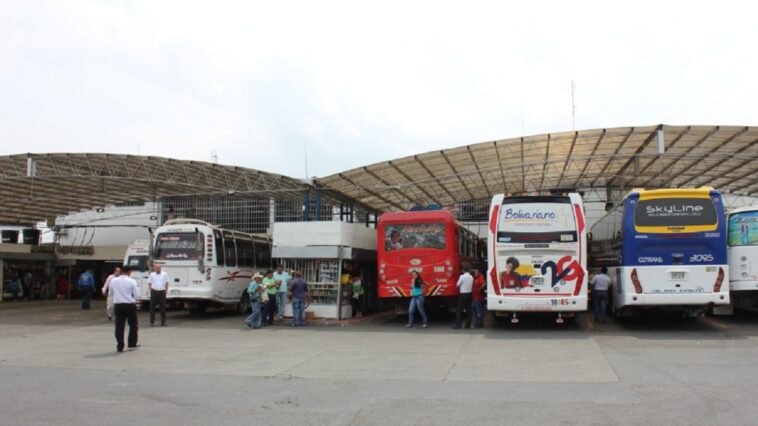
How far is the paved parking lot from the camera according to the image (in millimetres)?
7273

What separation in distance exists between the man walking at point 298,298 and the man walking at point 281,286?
2.56ft

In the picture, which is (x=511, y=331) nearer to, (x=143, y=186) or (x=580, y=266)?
(x=580, y=266)

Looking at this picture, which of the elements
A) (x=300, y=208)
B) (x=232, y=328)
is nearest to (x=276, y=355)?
(x=232, y=328)

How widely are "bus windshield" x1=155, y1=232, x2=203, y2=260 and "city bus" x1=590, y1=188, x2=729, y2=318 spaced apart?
13033mm

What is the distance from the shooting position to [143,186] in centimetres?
3016

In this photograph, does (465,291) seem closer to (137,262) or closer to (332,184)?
(332,184)

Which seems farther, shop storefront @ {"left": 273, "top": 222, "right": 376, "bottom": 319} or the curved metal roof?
the curved metal roof

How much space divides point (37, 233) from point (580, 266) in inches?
Answer: 1434

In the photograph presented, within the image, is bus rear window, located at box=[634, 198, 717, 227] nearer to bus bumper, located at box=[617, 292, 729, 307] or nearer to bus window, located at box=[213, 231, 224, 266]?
bus bumper, located at box=[617, 292, 729, 307]

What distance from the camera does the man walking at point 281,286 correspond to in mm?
18844

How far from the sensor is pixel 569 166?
28.3 metres

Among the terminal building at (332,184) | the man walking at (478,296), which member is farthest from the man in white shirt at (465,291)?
the terminal building at (332,184)

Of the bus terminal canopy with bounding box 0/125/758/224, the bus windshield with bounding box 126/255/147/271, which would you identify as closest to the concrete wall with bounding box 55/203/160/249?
the bus terminal canopy with bounding box 0/125/758/224

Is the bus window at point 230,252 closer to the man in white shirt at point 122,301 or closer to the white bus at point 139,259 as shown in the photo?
the white bus at point 139,259
